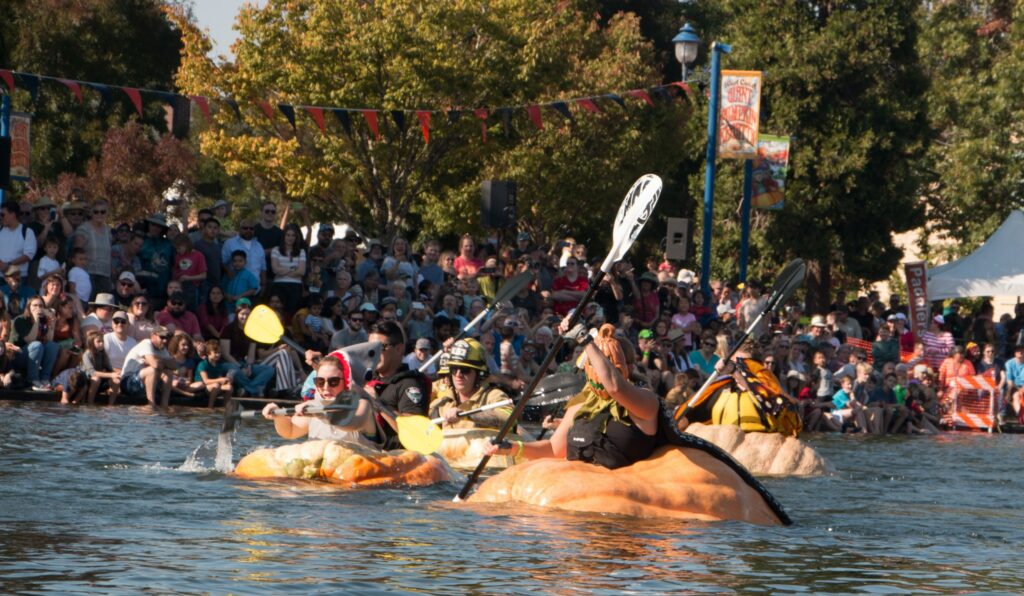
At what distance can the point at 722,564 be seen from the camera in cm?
825

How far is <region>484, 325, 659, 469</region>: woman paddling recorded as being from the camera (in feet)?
29.7

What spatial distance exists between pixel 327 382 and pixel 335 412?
0.78 feet

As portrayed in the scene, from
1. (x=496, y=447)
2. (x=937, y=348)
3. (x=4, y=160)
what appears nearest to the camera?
(x=496, y=447)

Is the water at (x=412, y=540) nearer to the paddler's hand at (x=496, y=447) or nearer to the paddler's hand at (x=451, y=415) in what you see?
the paddler's hand at (x=496, y=447)

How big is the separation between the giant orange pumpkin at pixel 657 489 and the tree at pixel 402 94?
18.2 meters

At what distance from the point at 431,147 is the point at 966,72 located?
16.6 meters

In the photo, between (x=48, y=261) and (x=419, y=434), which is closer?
(x=419, y=434)

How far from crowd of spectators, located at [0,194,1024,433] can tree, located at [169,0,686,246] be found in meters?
7.34

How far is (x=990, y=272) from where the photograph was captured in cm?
2967

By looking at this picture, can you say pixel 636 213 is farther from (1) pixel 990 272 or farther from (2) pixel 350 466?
(1) pixel 990 272

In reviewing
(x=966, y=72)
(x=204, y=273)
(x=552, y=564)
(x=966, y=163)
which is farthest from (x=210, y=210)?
(x=966, y=72)

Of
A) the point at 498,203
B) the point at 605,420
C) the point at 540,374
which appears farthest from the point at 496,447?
the point at 498,203

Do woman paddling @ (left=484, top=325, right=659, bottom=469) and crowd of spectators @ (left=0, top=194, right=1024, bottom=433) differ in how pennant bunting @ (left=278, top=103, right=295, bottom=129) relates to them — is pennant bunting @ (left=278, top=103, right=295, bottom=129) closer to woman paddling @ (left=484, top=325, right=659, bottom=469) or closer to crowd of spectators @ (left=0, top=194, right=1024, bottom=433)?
crowd of spectators @ (left=0, top=194, right=1024, bottom=433)

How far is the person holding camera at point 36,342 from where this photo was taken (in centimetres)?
1681
